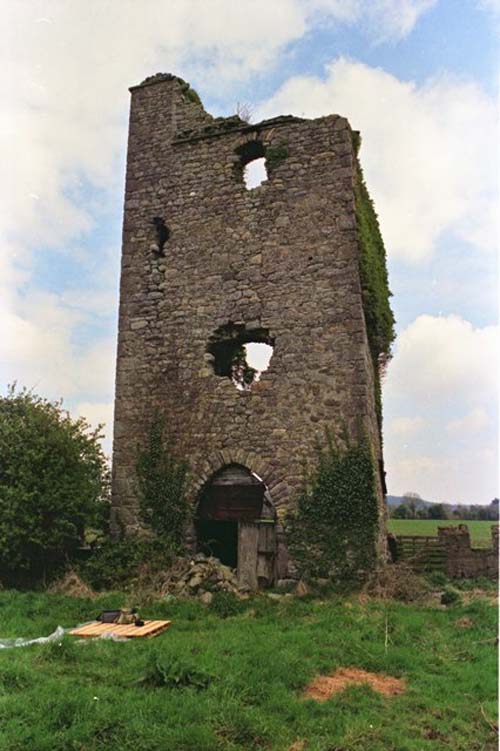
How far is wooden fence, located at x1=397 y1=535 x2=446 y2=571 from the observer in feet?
44.1

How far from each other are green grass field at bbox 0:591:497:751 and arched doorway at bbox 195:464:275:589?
7.59 ft

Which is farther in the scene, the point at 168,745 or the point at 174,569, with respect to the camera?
the point at 174,569

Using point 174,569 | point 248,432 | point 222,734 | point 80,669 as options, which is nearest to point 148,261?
point 248,432

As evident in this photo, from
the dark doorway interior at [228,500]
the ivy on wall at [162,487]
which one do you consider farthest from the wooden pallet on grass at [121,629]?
the dark doorway interior at [228,500]

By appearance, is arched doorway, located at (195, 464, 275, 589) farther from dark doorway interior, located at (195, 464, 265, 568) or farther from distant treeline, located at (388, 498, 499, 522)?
distant treeline, located at (388, 498, 499, 522)

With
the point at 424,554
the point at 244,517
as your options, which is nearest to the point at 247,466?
the point at 244,517

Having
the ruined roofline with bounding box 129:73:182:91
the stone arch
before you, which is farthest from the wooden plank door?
the ruined roofline with bounding box 129:73:182:91

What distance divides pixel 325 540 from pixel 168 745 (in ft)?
Result: 21.5

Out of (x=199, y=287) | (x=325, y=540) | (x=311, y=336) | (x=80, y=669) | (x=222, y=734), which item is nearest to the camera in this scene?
(x=222, y=734)

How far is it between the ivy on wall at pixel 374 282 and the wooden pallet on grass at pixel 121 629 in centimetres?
736

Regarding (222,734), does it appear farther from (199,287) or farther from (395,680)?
(199,287)

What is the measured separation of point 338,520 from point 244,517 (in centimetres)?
193

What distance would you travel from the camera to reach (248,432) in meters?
11.8

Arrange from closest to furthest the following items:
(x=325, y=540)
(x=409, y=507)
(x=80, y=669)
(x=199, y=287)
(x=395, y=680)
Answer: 1. (x=80, y=669)
2. (x=395, y=680)
3. (x=325, y=540)
4. (x=199, y=287)
5. (x=409, y=507)
